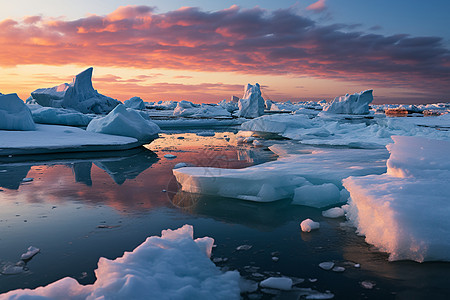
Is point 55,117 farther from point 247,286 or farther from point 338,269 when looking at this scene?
point 338,269

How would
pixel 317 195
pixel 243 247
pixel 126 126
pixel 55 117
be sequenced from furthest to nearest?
pixel 55 117, pixel 126 126, pixel 317 195, pixel 243 247

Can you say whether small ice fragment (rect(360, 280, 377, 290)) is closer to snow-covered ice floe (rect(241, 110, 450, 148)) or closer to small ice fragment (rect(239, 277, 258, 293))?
small ice fragment (rect(239, 277, 258, 293))

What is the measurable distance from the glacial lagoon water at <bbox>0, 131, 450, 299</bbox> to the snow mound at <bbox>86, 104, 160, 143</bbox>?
17.2ft

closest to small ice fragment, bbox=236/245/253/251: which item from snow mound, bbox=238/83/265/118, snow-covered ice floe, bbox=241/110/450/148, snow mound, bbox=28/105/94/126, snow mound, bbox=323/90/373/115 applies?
snow-covered ice floe, bbox=241/110/450/148

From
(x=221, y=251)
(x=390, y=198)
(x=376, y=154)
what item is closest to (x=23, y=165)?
(x=221, y=251)

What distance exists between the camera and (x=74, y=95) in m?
27.8

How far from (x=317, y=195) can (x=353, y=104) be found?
36.0 m

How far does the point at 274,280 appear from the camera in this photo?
8.41 feet

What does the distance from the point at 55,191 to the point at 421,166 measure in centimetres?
565

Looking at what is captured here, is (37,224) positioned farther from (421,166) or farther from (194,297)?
(421,166)

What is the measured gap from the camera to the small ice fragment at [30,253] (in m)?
3.01

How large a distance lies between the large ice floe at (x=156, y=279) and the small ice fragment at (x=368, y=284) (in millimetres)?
1022

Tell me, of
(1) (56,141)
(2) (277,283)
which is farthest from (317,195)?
(1) (56,141)

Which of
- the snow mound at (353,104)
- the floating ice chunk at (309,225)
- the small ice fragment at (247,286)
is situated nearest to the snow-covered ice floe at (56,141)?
the floating ice chunk at (309,225)
